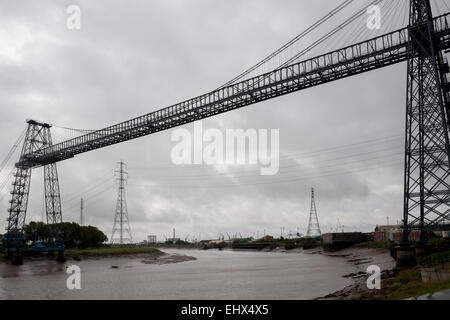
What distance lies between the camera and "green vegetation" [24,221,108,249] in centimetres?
7012

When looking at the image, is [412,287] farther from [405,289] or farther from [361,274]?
[361,274]

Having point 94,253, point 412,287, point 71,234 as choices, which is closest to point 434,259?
point 412,287

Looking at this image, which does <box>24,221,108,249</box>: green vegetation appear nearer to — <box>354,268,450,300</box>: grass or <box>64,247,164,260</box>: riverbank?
<box>64,247,164,260</box>: riverbank

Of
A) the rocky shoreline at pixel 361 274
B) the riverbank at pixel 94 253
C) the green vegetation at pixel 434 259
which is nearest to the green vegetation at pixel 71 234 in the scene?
the riverbank at pixel 94 253

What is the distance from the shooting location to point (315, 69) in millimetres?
33812

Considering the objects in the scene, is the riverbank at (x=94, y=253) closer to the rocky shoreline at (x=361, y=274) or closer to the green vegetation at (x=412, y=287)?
the rocky shoreline at (x=361, y=274)
